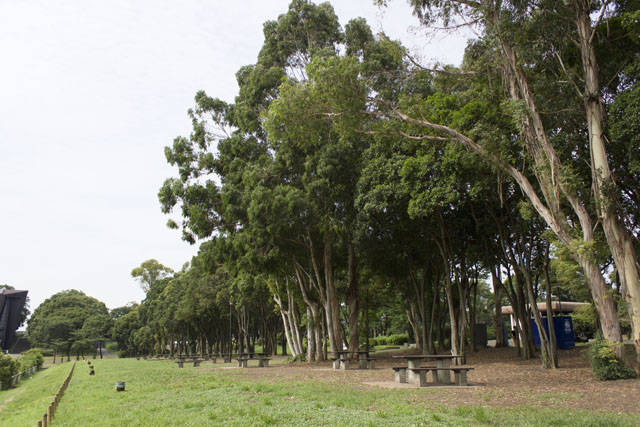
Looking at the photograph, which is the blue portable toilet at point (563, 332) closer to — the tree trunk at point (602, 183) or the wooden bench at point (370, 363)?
the wooden bench at point (370, 363)

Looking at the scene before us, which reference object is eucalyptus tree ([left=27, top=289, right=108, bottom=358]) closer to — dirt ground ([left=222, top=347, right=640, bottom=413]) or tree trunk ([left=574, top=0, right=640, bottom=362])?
dirt ground ([left=222, top=347, right=640, bottom=413])

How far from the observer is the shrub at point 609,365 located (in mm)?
11016

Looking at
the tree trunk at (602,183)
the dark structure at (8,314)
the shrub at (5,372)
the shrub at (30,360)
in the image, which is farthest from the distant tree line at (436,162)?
the dark structure at (8,314)

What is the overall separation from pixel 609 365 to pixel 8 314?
263ft

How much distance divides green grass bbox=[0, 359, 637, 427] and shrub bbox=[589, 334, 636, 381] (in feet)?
13.8

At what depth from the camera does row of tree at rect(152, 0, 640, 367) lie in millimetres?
12273

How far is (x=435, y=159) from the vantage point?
1544cm

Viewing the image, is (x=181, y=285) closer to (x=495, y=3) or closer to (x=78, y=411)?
(x=78, y=411)

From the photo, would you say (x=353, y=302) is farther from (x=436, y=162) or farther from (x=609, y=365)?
(x=609, y=365)

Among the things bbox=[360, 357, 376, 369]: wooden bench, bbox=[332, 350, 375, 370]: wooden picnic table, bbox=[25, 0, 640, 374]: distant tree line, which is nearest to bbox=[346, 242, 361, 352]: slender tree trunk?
bbox=[25, 0, 640, 374]: distant tree line

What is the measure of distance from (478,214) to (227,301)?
88.7ft

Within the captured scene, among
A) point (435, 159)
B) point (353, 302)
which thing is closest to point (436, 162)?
point (435, 159)

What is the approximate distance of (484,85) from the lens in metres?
15.3

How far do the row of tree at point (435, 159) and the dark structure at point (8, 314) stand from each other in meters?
61.3
